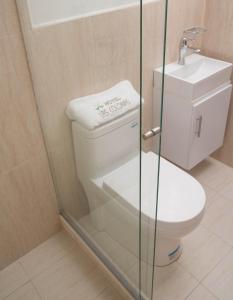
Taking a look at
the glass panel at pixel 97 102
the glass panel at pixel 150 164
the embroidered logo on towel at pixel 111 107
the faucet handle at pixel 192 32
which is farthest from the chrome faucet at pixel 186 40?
the embroidered logo on towel at pixel 111 107

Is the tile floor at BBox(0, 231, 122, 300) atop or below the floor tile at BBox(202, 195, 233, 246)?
below

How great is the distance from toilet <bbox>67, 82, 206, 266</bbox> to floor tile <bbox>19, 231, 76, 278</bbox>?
0.28m

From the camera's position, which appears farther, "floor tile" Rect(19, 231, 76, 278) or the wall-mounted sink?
the wall-mounted sink

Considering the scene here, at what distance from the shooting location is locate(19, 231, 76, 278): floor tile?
1584 mm

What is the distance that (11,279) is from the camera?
154cm

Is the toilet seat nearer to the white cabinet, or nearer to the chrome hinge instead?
the chrome hinge

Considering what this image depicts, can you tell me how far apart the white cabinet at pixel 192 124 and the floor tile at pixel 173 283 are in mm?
673

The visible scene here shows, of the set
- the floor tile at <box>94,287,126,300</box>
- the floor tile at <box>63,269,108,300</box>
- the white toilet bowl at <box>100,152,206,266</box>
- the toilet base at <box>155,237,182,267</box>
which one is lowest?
the floor tile at <box>63,269,108,300</box>

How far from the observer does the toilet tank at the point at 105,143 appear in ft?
4.37

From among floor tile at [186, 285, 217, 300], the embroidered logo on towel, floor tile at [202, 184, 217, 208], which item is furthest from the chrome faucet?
floor tile at [186, 285, 217, 300]

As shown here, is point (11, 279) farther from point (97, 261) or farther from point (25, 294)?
point (97, 261)

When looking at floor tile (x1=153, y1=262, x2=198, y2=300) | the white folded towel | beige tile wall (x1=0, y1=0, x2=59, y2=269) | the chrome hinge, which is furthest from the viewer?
floor tile (x1=153, y1=262, x2=198, y2=300)

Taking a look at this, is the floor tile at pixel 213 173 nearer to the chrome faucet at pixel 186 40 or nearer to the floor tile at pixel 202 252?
the floor tile at pixel 202 252

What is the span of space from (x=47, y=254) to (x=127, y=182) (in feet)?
2.51
